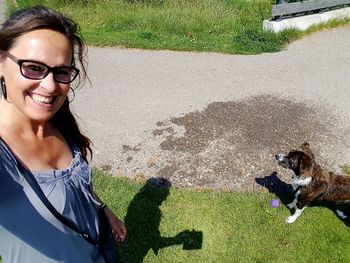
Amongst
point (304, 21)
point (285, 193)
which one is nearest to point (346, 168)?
point (285, 193)

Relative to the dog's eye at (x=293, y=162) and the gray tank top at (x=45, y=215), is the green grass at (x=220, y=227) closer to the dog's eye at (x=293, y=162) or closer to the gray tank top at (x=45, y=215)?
the dog's eye at (x=293, y=162)

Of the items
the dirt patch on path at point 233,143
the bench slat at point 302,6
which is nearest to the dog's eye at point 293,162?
the dirt patch on path at point 233,143

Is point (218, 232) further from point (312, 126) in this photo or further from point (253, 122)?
point (312, 126)

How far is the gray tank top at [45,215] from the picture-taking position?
5.02 ft

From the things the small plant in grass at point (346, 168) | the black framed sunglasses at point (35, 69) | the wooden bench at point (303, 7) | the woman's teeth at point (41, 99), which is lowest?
the small plant in grass at point (346, 168)

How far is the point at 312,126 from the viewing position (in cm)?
649

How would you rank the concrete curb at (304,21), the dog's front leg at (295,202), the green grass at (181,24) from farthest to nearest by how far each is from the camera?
the concrete curb at (304,21)
the green grass at (181,24)
the dog's front leg at (295,202)

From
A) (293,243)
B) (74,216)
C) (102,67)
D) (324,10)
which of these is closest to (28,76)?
(74,216)

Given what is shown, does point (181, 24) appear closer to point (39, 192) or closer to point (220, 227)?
point (220, 227)

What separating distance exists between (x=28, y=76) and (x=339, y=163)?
5.19 m

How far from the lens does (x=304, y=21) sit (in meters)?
10.5

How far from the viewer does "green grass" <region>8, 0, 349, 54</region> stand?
32.0 ft

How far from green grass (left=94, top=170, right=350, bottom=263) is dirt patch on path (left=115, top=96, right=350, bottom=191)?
1.07ft

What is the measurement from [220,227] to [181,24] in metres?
7.24
